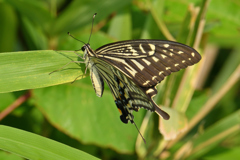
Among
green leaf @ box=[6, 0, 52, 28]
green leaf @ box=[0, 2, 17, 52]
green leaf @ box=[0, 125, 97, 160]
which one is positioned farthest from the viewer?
green leaf @ box=[0, 2, 17, 52]

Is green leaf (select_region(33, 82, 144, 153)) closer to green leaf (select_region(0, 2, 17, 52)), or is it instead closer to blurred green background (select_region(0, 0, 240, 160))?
blurred green background (select_region(0, 0, 240, 160))

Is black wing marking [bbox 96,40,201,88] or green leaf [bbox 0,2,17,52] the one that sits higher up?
black wing marking [bbox 96,40,201,88]

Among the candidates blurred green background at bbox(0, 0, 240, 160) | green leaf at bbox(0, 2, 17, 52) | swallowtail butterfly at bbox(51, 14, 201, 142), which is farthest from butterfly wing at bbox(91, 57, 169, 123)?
green leaf at bbox(0, 2, 17, 52)

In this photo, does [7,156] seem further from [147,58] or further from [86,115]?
[147,58]

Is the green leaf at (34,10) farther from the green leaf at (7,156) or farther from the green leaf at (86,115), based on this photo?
the green leaf at (7,156)

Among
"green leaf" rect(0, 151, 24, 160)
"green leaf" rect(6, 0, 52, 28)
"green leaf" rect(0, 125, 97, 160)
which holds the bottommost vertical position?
"green leaf" rect(0, 151, 24, 160)

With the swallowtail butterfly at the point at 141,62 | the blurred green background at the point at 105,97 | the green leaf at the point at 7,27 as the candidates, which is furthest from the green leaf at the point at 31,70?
the green leaf at the point at 7,27

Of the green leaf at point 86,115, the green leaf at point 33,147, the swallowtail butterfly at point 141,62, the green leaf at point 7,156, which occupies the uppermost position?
the swallowtail butterfly at point 141,62
